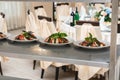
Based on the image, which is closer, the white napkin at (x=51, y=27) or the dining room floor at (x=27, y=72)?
the white napkin at (x=51, y=27)

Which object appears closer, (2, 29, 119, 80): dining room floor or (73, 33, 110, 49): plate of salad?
(73, 33, 110, 49): plate of salad

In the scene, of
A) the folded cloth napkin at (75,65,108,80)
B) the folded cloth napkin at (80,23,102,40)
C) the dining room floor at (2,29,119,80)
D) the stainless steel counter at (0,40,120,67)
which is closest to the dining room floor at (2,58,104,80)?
the dining room floor at (2,29,119,80)

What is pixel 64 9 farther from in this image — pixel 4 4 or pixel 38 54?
pixel 38 54

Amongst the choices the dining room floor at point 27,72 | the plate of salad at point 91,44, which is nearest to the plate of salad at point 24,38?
the plate of salad at point 91,44

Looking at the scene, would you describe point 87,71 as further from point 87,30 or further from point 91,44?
point 91,44

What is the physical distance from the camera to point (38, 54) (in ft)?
4.17

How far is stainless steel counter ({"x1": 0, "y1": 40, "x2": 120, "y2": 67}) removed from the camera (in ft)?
3.86

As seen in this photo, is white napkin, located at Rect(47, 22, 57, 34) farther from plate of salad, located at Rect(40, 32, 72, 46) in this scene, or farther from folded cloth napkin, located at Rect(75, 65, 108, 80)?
plate of salad, located at Rect(40, 32, 72, 46)

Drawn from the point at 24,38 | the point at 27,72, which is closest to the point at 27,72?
the point at 27,72

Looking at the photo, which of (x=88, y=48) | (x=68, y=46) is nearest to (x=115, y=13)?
(x=88, y=48)

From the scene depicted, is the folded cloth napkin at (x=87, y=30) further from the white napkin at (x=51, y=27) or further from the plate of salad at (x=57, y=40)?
the plate of salad at (x=57, y=40)

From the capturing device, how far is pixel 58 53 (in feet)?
4.27

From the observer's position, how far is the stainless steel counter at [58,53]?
1178mm

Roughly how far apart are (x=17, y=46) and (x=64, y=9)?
3778mm
